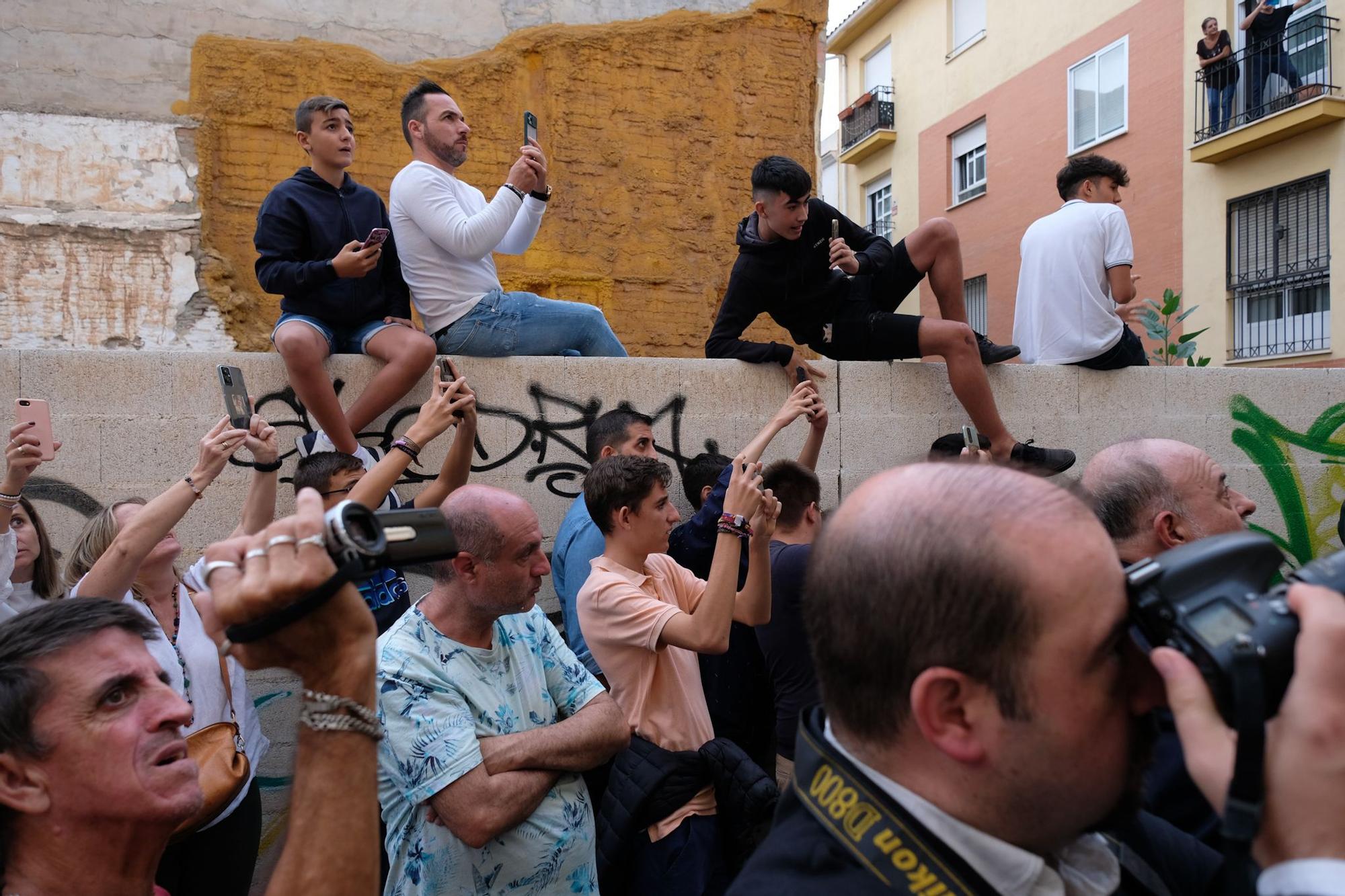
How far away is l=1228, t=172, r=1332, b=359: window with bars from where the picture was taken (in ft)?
44.4

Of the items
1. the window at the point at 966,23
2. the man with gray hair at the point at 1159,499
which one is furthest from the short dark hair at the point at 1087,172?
the window at the point at 966,23

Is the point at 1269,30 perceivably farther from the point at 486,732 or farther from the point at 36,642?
the point at 36,642

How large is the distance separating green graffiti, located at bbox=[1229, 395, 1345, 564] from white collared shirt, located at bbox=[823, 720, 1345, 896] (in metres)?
5.24

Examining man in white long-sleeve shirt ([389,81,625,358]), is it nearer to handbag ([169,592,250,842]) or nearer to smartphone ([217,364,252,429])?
smartphone ([217,364,252,429])

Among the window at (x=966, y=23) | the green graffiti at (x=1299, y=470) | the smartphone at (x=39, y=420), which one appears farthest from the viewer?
the window at (x=966, y=23)

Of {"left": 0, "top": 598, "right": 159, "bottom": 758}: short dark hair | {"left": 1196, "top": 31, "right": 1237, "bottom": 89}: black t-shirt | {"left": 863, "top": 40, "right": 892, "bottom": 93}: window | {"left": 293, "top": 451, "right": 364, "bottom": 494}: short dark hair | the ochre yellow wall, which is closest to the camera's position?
{"left": 0, "top": 598, "right": 159, "bottom": 758}: short dark hair

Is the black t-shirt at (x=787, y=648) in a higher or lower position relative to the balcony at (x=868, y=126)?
lower

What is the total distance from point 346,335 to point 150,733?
3147mm

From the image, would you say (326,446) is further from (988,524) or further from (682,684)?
(988,524)

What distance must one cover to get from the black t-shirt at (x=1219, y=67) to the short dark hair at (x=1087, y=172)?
1030 cm

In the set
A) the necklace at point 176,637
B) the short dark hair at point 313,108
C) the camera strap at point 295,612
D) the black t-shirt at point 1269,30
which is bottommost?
the necklace at point 176,637

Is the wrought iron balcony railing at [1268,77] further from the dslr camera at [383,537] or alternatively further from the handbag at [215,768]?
the dslr camera at [383,537]

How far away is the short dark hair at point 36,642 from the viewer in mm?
1664

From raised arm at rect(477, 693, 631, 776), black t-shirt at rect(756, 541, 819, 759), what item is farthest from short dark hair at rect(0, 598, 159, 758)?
black t-shirt at rect(756, 541, 819, 759)
